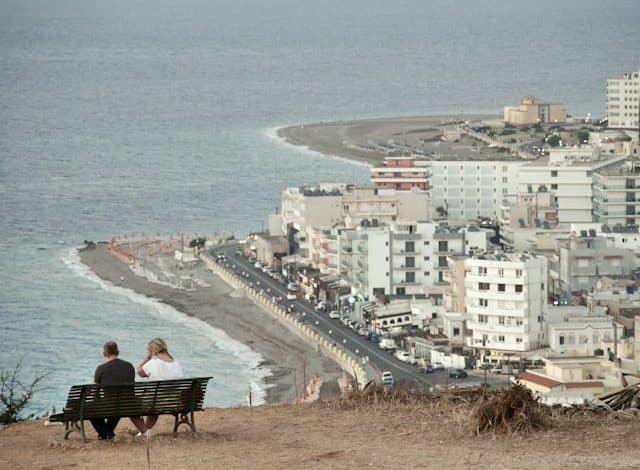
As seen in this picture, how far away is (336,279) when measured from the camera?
40906 mm

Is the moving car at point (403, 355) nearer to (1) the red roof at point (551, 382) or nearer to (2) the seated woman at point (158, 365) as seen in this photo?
(1) the red roof at point (551, 382)

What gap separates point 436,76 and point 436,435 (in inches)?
4239

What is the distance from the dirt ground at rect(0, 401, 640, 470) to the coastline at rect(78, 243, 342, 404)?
14.9 m

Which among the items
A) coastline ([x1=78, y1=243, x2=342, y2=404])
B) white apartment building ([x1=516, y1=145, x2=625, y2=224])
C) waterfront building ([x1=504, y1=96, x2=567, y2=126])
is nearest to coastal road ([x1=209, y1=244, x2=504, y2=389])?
coastline ([x1=78, y1=243, x2=342, y2=404])

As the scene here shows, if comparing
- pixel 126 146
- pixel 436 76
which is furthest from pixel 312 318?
pixel 436 76

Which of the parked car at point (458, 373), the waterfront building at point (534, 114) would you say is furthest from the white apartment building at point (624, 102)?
the parked car at point (458, 373)

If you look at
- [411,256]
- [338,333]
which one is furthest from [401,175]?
[338,333]

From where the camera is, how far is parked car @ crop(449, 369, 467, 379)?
29625mm

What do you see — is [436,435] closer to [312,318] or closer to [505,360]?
[505,360]

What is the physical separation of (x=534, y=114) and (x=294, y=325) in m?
41.0

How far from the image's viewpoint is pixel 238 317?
38.0 m

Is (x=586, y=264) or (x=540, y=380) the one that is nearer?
(x=540, y=380)

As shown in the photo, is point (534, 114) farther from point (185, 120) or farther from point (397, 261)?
point (397, 261)

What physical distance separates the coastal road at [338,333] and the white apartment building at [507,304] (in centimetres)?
148
